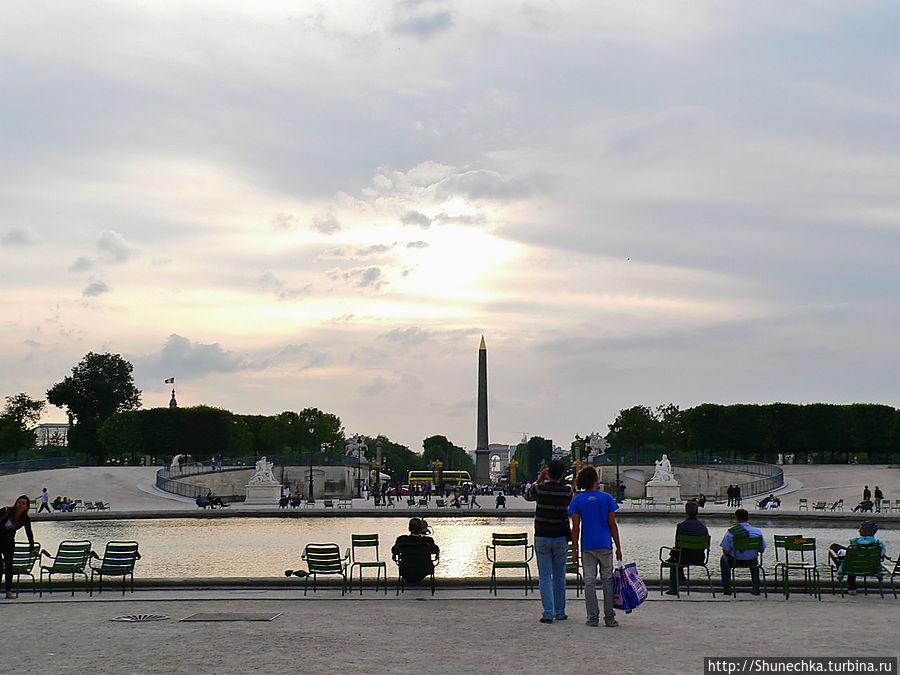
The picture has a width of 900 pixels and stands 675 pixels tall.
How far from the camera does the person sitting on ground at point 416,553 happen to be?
14.5 meters

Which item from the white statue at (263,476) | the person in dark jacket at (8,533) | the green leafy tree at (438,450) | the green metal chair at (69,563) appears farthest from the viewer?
the green leafy tree at (438,450)

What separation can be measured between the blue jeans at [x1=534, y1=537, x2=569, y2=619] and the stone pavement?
0.77ft

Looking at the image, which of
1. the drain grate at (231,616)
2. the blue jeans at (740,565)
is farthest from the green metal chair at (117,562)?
the blue jeans at (740,565)

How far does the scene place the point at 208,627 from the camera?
10898 millimetres

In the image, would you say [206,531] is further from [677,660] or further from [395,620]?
[677,660]

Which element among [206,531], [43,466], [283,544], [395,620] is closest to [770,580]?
[395,620]

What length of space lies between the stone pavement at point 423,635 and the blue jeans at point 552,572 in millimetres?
236

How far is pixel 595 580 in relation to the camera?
35.6 ft

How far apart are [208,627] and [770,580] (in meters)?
8.27

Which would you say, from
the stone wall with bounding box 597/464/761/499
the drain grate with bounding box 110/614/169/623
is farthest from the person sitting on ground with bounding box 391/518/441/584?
the stone wall with bounding box 597/464/761/499

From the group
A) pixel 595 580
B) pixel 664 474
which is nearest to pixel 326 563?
pixel 595 580

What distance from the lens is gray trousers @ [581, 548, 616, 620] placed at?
10.8 m

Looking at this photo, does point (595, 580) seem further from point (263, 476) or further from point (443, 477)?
point (443, 477)

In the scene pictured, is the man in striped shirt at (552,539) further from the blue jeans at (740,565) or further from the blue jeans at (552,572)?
the blue jeans at (740,565)
